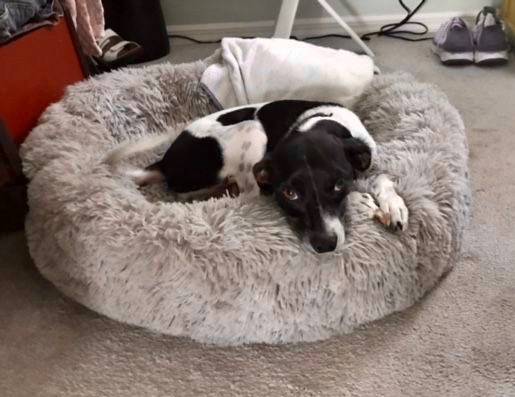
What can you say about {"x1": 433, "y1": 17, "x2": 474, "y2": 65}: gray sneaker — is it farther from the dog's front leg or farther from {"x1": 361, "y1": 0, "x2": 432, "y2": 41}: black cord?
the dog's front leg

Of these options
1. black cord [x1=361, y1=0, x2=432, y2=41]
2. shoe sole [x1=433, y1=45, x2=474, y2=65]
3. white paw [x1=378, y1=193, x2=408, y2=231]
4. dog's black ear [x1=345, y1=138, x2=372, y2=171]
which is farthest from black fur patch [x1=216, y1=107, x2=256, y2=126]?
black cord [x1=361, y1=0, x2=432, y2=41]

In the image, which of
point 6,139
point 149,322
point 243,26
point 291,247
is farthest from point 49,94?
point 243,26

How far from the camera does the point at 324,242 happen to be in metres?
1.40

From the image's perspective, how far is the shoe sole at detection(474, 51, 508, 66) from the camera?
107 inches

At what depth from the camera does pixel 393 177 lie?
5.35 ft

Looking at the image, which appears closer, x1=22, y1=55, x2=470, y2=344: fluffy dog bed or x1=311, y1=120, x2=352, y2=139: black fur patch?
x1=22, y1=55, x2=470, y2=344: fluffy dog bed

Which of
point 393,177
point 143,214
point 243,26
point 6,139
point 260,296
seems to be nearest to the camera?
point 260,296

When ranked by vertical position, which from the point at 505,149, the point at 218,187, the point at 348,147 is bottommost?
the point at 505,149

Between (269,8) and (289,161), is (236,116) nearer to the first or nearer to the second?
(289,161)

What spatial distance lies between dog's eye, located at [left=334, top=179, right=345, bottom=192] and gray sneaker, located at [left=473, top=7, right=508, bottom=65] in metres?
1.60

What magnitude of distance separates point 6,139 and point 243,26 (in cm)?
173

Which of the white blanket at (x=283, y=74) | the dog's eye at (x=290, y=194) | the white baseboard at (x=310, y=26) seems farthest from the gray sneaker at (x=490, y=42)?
the dog's eye at (x=290, y=194)

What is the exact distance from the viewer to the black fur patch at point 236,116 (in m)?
1.90

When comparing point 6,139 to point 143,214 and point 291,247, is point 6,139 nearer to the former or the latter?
point 143,214
